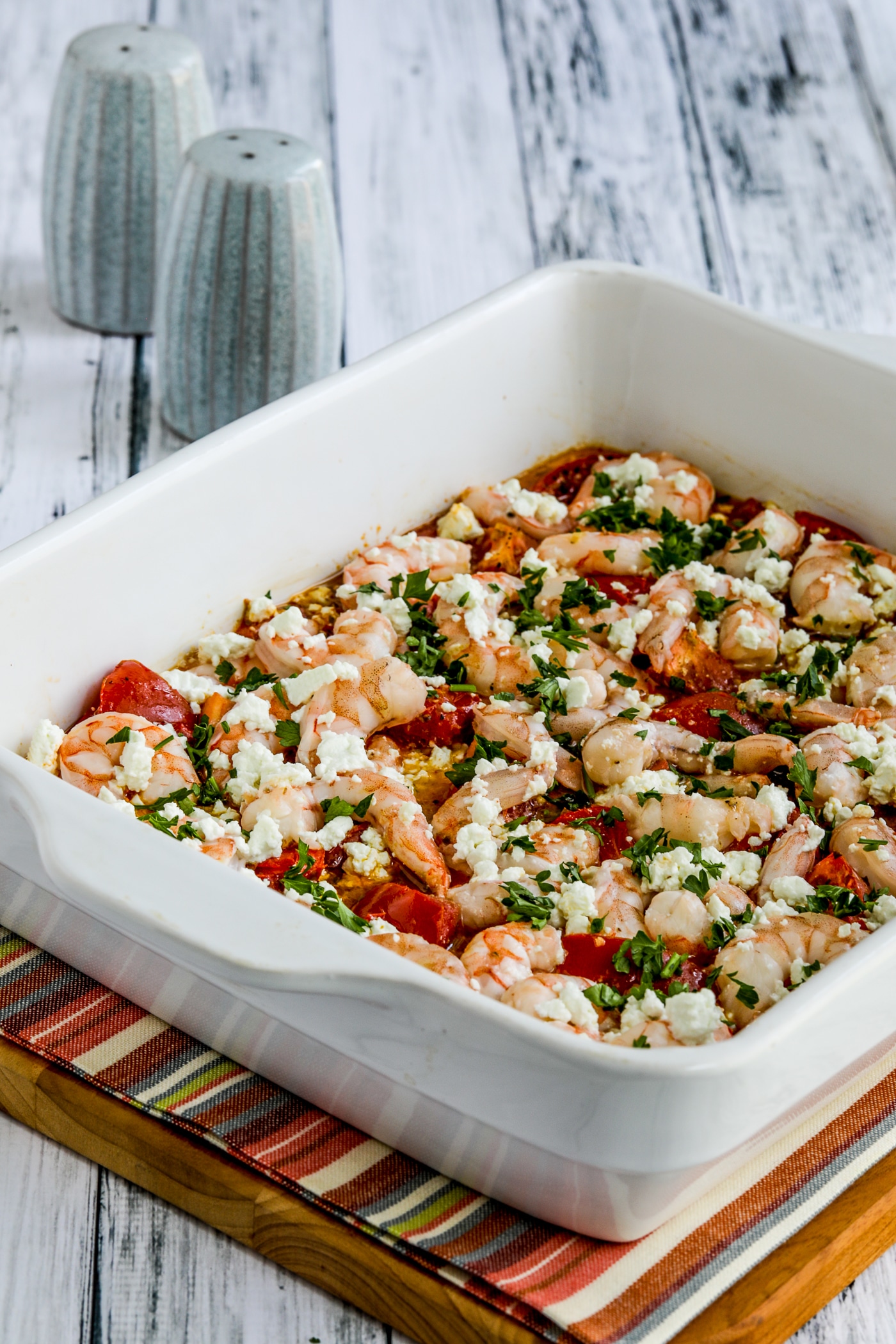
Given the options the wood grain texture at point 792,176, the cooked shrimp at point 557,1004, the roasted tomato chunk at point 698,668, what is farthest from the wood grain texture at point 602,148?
the cooked shrimp at point 557,1004

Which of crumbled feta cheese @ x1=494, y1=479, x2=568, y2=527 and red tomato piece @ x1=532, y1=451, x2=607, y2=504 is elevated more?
crumbled feta cheese @ x1=494, y1=479, x2=568, y2=527

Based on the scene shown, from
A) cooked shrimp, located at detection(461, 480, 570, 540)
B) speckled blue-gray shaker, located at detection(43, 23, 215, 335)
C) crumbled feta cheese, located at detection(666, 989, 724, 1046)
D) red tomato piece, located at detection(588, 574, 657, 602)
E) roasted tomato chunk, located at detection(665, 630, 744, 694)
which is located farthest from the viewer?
speckled blue-gray shaker, located at detection(43, 23, 215, 335)

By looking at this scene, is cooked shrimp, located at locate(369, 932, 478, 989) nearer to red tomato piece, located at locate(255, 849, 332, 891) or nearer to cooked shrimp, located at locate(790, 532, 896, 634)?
red tomato piece, located at locate(255, 849, 332, 891)

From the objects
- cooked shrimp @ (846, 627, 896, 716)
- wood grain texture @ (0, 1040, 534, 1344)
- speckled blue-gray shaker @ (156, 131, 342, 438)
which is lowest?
wood grain texture @ (0, 1040, 534, 1344)

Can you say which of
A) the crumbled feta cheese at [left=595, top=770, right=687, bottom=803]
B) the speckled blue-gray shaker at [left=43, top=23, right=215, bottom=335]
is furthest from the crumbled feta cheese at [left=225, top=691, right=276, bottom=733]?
the speckled blue-gray shaker at [left=43, top=23, right=215, bottom=335]

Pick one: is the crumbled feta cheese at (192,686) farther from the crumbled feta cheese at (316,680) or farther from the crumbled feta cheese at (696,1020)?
the crumbled feta cheese at (696,1020)

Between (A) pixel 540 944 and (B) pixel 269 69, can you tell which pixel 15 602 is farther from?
(B) pixel 269 69

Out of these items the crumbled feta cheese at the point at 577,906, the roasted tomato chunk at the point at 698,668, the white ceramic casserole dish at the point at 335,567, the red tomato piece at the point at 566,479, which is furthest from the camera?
the red tomato piece at the point at 566,479
